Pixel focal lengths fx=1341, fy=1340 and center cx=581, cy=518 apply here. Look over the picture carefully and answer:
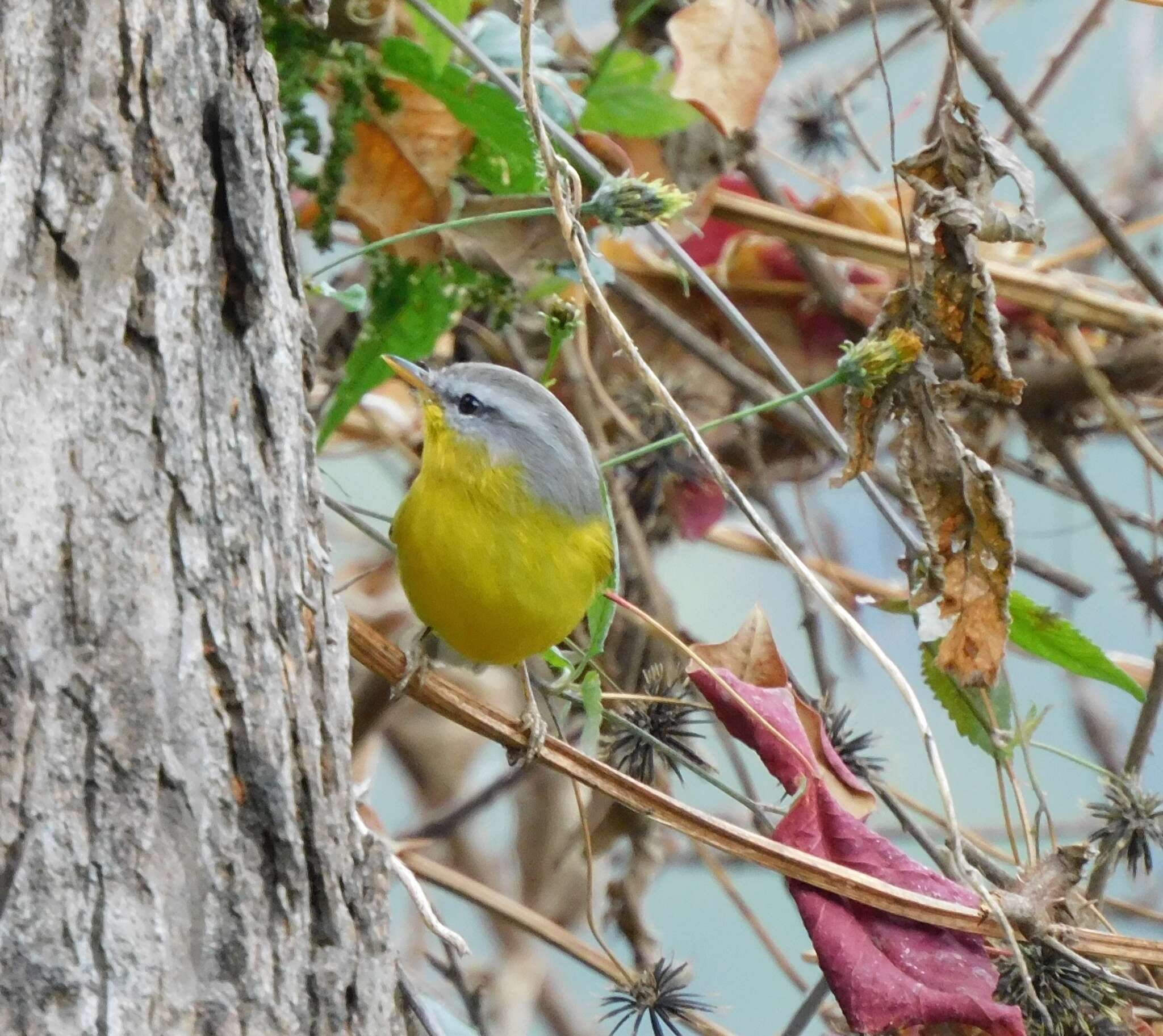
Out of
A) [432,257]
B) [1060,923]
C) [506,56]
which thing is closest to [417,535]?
[432,257]

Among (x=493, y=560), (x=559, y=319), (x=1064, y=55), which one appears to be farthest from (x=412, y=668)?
(x=1064, y=55)

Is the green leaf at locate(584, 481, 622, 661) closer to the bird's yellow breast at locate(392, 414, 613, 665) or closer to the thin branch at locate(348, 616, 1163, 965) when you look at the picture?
the bird's yellow breast at locate(392, 414, 613, 665)

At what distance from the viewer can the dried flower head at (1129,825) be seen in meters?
1.53

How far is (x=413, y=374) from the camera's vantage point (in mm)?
1847

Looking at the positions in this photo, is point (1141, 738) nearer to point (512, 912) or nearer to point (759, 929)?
point (759, 929)

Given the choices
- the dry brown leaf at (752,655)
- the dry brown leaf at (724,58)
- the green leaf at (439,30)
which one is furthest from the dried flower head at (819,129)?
the dry brown leaf at (752,655)

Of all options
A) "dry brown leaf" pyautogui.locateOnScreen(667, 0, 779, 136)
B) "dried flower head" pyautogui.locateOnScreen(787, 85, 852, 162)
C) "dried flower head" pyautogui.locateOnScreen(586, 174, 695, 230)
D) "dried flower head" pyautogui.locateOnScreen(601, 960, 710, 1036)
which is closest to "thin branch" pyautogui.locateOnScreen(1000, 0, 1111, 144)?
"dried flower head" pyautogui.locateOnScreen(787, 85, 852, 162)

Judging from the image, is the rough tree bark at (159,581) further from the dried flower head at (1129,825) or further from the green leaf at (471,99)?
the dried flower head at (1129,825)

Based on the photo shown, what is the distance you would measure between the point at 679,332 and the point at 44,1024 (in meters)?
1.64

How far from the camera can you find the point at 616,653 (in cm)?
236

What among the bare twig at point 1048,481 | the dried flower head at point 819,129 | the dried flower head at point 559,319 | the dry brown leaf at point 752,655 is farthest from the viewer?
the dried flower head at point 819,129

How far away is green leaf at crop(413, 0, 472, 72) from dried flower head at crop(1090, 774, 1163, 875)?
1196 millimetres

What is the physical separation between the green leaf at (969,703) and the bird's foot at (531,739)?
502 mm

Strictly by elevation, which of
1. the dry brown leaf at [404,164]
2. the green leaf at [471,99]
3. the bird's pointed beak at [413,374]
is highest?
the dry brown leaf at [404,164]
